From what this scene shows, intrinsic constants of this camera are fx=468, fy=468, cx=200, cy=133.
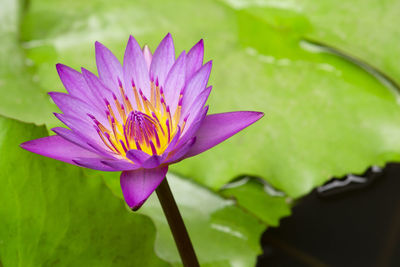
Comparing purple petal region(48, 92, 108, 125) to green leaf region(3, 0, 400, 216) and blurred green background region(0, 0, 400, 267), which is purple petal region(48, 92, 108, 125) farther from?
green leaf region(3, 0, 400, 216)

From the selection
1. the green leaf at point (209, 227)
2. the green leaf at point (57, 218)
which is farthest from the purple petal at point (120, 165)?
the green leaf at point (209, 227)

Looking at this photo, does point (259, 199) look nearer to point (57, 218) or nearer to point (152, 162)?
point (57, 218)

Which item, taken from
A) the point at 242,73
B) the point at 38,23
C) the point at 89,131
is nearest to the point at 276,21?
the point at 242,73

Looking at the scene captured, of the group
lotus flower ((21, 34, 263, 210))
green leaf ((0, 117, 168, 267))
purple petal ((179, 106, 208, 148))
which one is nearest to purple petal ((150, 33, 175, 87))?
lotus flower ((21, 34, 263, 210))

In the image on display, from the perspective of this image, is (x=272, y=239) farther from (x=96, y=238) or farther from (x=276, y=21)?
(x=276, y=21)

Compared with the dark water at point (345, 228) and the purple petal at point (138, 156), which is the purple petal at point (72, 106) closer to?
the purple petal at point (138, 156)

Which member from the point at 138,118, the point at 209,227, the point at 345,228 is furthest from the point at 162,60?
the point at 345,228
